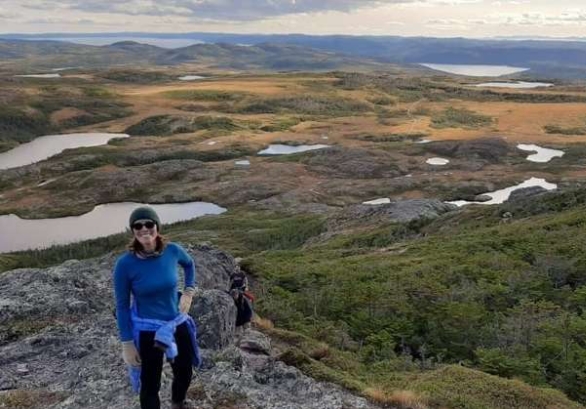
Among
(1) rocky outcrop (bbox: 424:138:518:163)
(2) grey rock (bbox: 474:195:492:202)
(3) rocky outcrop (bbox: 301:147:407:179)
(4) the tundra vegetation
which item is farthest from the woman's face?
(1) rocky outcrop (bbox: 424:138:518:163)

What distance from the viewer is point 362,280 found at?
32.9 metres

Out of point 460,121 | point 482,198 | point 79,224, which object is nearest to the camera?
point 482,198

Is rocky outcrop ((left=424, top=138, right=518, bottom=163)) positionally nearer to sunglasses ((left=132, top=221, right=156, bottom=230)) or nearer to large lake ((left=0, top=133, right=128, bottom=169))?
large lake ((left=0, top=133, right=128, bottom=169))

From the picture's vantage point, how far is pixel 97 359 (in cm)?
1505

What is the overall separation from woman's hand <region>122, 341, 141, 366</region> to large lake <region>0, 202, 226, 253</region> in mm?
86121

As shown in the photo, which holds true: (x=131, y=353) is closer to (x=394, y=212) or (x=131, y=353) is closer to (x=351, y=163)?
(x=394, y=212)

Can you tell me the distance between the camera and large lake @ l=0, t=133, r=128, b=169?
6329 inches

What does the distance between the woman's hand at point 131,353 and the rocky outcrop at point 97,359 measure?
302cm

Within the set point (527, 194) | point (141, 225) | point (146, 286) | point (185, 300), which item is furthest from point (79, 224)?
point (141, 225)

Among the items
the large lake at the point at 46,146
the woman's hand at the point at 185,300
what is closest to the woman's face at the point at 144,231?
the woman's hand at the point at 185,300

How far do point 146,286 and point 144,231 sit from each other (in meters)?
0.91

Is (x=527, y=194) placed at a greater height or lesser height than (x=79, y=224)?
greater

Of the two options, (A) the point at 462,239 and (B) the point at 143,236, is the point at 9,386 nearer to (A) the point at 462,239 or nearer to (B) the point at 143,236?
(B) the point at 143,236

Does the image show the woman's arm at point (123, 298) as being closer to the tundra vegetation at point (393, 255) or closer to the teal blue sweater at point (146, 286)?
the teal blue sweater at point (146, 286)
